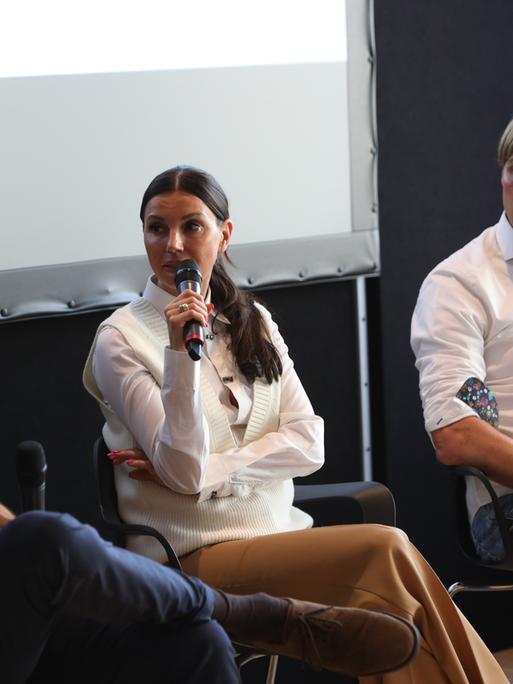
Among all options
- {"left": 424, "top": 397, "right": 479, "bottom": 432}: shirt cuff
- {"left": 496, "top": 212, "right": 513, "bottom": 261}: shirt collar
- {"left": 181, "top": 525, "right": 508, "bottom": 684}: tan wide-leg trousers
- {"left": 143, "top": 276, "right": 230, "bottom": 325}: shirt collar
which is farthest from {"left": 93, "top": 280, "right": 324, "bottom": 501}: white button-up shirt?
{"left": 496, "top": 212, "right": 513, "bottom": 261}: shirt collar

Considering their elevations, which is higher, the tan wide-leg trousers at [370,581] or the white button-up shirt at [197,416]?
the white button-up shirt at [197,416]

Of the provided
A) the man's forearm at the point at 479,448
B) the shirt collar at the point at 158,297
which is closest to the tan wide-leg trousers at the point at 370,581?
the man's forearm at the point at 479,448

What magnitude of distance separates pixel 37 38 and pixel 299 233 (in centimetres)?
98

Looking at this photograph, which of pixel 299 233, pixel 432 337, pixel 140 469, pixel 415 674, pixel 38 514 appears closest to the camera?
pixel 38 514

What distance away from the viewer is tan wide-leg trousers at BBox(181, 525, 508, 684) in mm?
2258

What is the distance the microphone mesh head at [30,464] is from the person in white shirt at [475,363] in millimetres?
1157

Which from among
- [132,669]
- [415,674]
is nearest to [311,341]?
[415,674]

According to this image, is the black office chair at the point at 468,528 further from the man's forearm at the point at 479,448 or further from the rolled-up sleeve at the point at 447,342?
the rolled-up sleeve at the point at 447,342

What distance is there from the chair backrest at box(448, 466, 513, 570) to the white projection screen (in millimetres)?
852

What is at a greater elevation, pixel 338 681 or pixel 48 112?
pixel 48 112

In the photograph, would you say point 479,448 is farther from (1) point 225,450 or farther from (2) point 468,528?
(1) point 225,450

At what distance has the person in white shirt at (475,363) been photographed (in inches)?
109

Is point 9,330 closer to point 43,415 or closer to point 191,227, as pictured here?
point 43,415

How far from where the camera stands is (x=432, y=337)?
9.35 ft
